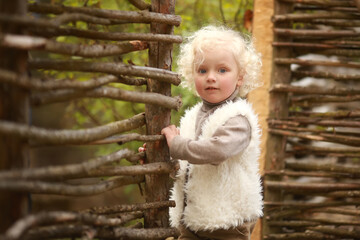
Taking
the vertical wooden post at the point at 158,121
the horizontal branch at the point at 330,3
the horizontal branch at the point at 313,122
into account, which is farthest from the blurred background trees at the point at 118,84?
the vertical wooden post at the point at 158,121

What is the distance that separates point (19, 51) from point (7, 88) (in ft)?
0.33

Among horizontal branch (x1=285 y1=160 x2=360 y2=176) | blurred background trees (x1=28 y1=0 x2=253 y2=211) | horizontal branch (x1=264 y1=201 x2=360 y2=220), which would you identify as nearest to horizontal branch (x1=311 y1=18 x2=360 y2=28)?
blurred background trees (x1=28 y1=0 x2=253 y2=211)

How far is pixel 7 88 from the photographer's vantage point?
1.03 metres

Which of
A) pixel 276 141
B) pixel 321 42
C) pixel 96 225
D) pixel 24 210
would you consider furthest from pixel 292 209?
pixel 24 210

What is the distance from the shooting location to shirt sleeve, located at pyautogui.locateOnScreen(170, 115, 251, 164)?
1445 mm

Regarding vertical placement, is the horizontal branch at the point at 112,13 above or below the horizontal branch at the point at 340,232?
above

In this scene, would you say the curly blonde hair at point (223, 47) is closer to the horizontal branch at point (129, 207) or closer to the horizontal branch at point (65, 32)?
the horizontal branch at point (65, 32)

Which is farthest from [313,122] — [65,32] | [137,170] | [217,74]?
[65,32]

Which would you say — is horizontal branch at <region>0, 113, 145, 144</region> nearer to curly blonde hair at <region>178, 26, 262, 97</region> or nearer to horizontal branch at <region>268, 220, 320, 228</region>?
curly blonde hair at <region>178, 26, 262, 97</region>

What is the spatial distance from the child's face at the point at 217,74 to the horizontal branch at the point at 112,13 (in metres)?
0.21

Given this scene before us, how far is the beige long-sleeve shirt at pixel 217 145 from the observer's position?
1.45 m

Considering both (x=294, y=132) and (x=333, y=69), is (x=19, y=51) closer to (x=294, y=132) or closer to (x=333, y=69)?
(x=294, y=132)

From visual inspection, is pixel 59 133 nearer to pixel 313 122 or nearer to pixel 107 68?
pixel 107 68

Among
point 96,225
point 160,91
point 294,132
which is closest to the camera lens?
point 96,225
